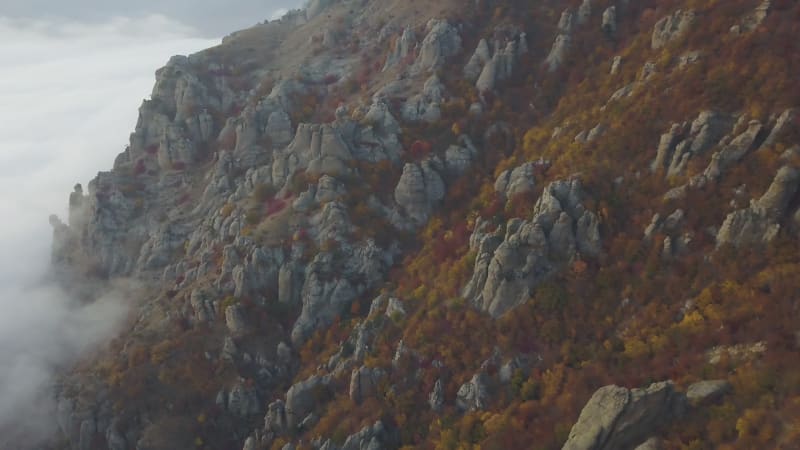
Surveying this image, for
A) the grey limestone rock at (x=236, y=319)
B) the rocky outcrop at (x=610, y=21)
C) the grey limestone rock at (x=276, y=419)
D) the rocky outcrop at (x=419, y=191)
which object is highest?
the rocky outcrop at (x=610, y=21)

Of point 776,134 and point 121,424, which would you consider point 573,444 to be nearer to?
point 776,134

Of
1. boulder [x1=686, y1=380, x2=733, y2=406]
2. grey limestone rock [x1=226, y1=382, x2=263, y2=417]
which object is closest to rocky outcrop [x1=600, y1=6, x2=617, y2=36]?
boulder [x1=686, y1=380, x2=733, y2=406]

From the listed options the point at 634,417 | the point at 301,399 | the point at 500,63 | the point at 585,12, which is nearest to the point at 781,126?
the point at 634,417

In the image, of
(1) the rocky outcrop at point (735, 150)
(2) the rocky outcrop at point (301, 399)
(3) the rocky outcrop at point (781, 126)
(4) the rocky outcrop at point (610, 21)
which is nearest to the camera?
(3) the rocky outcrop at point (781, 126)

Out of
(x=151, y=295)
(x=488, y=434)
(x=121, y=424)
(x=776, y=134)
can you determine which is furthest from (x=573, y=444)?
(x=151, y=295)

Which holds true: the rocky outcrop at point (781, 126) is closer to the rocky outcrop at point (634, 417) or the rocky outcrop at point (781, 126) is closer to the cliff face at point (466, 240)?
the cliff face at point (466, 240)

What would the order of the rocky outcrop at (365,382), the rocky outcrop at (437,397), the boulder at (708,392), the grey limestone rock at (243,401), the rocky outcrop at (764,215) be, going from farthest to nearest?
the grey limestone rock at (243,401), the rocky outcrop at (365,382), the rocky outcrop at (437,397), the rocky outcrop at (764,215), the boulder at (708,392)

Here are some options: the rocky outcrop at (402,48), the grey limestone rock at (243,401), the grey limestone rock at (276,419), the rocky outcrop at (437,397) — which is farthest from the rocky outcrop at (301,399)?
the rocky outcrop at (402,48)
